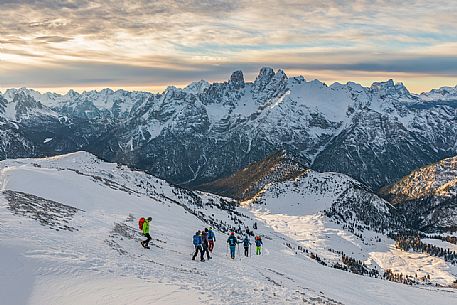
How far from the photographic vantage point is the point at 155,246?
40.1 meters

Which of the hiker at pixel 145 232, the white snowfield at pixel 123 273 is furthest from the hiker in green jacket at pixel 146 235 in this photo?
the white snowfield at pixel 123 273

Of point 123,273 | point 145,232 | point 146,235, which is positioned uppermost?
point 123,273

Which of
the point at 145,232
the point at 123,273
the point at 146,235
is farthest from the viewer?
the point at 145,232

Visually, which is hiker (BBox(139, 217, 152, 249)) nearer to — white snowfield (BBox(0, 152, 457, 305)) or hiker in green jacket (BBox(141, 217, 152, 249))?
hiker in green jacket (BBox(141, 217, 152, 249))

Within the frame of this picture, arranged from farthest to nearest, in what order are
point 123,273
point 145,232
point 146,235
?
point 145,232 → point 146,235 → point 123,273

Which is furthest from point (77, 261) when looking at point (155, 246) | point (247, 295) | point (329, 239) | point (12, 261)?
point (329, 239)

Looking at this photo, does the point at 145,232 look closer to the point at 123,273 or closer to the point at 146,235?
the point at 146,235

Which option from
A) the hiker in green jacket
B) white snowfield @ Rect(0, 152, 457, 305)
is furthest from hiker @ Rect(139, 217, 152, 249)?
white snowfield @ Rect(0, 152, 457, 305)

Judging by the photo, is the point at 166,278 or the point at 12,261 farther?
the point at 166,278

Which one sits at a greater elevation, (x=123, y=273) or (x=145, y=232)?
(x=123, y=273)

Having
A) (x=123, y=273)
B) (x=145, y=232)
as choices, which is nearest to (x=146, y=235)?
(x=145, y=232)

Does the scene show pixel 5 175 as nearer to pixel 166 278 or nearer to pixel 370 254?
pixel 166 278

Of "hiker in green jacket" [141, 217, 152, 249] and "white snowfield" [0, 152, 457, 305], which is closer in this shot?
"white snowfield" [0, 152, 457, 305]

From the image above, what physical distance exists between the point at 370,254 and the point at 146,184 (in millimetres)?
93991
